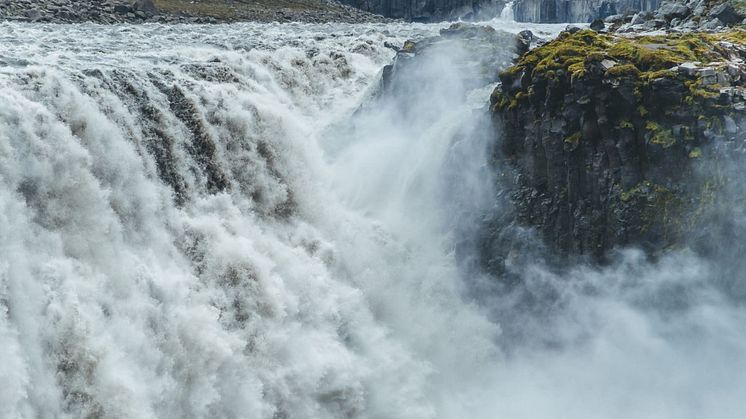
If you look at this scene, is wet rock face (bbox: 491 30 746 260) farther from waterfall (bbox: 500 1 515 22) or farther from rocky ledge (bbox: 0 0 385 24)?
waterfall (bbox: 500 1 515 22)

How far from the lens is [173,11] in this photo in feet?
193

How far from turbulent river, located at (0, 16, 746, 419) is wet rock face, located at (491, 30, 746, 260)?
80 centimetres

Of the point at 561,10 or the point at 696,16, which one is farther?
the point at 561,10

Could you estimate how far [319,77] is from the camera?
27.9 meters

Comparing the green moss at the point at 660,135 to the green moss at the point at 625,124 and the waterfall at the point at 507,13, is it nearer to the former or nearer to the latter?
the green moss at the point at 625,124

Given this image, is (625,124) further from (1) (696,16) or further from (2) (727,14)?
(1) (696,16)

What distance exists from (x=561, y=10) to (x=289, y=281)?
4174 inches

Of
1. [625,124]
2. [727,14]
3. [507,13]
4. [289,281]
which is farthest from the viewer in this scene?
[507,13]

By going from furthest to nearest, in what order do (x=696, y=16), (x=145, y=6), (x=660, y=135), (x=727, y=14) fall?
(x=145, y=6)
(x=696, y=16)
(x=727, y=14)
(x=660, y=135)

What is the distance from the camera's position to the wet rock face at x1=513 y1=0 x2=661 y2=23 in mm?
105562

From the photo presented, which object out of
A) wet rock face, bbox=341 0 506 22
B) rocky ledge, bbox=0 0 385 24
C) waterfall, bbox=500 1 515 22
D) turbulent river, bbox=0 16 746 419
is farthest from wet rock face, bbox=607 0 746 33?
wet rock face, bbox=341 0 506 22

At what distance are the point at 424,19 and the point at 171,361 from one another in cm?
13011

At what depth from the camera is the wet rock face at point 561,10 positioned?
346 feet

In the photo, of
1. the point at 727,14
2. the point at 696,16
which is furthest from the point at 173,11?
the point at 727,14
